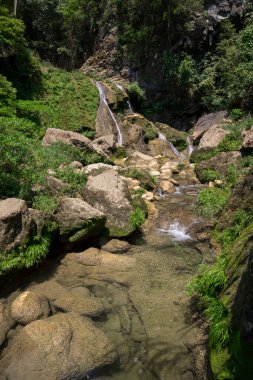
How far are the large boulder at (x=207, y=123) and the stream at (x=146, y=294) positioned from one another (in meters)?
11.0

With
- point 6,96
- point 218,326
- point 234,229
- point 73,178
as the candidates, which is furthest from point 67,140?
point 218,326

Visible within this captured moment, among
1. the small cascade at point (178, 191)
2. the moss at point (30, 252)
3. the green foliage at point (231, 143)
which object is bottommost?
the small cascade at point (178, 191)

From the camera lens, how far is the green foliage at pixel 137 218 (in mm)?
8670

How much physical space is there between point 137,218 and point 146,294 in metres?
2.89

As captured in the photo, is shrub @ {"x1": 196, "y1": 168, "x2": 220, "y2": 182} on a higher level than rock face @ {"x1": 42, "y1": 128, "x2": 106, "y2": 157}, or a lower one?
lower

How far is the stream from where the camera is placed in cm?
459

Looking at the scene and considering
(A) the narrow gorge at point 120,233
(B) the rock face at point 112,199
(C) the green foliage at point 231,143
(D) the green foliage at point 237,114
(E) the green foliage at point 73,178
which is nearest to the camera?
(A) the narrow gorge at point 120,233

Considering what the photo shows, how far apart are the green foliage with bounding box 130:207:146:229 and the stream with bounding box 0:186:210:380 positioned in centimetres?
35

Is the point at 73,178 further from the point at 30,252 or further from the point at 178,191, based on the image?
the point at 178,191

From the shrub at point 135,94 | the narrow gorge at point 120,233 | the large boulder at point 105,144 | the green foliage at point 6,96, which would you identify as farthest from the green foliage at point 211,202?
the shrub at point 135,94

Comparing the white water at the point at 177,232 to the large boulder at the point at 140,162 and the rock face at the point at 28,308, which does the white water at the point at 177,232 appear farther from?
the large boulder at the point at 140,162

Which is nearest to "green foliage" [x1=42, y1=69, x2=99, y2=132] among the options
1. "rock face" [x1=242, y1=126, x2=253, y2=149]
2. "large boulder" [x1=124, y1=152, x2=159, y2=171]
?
"large boulder" [x1=124, y1=152, x2=159, y2=171]

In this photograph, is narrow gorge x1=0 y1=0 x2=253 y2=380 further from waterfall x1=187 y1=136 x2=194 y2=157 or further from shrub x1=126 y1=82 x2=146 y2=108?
shrub x1=126 y1=82 x2=146 y2=108

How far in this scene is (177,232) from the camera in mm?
9172
